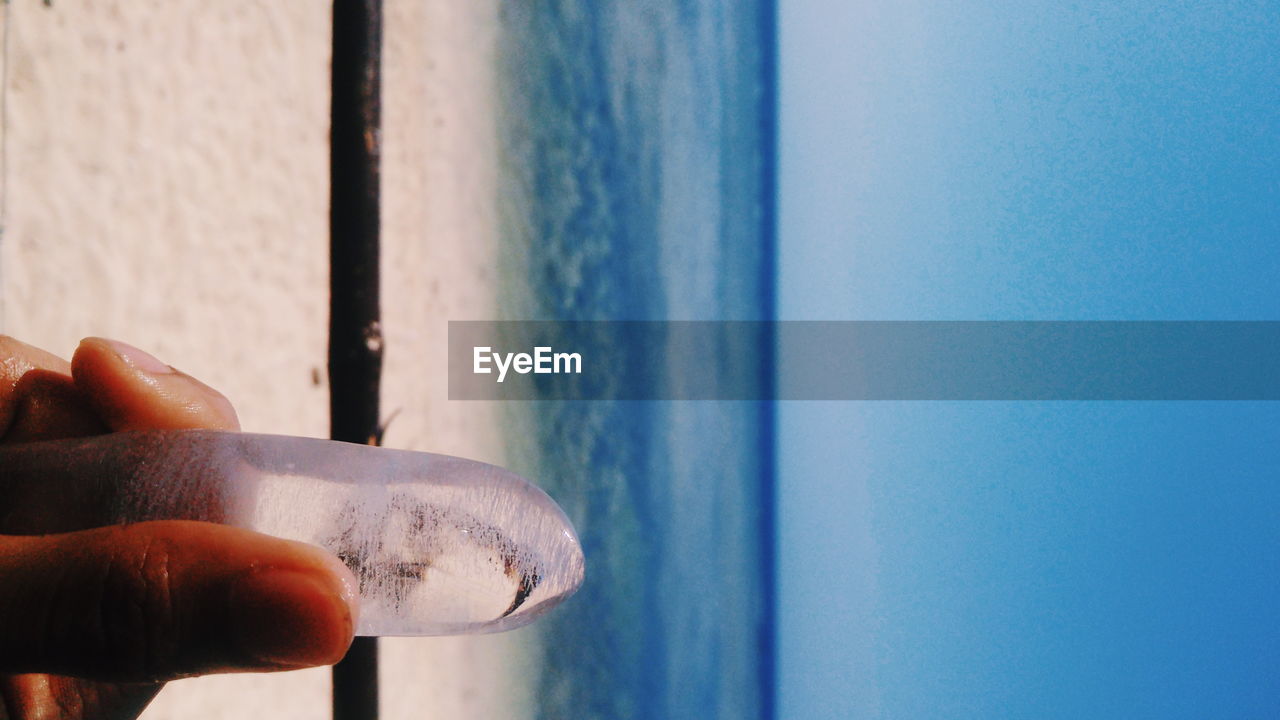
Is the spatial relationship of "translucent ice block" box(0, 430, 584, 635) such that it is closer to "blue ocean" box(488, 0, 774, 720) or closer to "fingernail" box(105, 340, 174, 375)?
"fingernail" box(105, 340, 174, 375)

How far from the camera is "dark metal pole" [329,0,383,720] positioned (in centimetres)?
27

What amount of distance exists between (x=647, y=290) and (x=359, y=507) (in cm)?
32

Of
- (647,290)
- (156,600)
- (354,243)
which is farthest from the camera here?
(647,290)

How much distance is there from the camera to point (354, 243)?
0.90ft

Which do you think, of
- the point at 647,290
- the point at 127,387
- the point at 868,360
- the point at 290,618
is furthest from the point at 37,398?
the point at 868,360

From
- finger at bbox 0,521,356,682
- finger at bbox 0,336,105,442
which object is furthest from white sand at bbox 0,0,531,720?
finger at bbox 0,521,356,682

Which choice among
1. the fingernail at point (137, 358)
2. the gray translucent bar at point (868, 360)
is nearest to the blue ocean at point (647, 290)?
the gray translucent bar at point (868, 360)

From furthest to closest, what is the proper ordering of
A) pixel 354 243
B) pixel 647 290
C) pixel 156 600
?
pixel 647 290, pixel 354 243, pixel 156 600

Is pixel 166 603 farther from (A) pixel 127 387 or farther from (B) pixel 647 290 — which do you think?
(B) pixel 647 290

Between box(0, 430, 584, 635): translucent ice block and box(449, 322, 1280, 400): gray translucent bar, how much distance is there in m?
0.18

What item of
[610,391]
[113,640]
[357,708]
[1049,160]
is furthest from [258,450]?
[1049,160]

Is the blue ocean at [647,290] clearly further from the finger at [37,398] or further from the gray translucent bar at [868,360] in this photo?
the finger at [37,398]

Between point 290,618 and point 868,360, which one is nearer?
point 290,618

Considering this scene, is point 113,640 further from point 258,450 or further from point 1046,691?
point 1046,691
